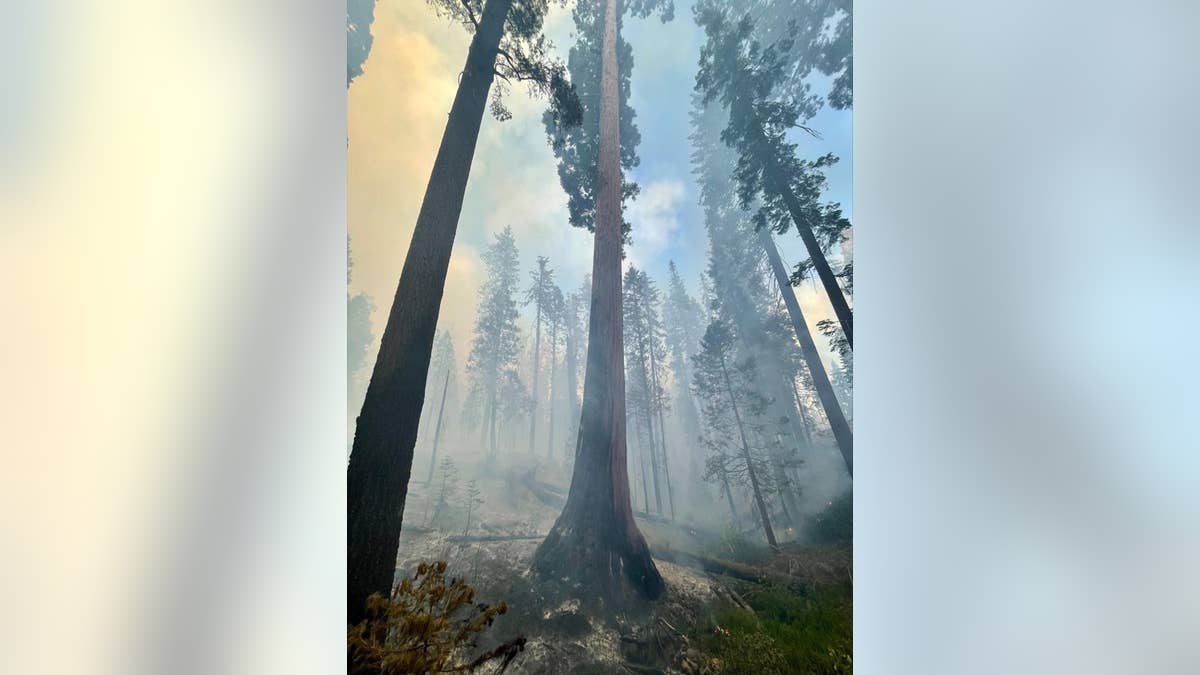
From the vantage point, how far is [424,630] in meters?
1.22

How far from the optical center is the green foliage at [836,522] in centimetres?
123

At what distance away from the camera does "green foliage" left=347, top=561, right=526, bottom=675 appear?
1.20 m

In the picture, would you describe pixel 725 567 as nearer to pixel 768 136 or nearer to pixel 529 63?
pixel 768 136

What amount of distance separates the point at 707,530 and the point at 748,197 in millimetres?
765

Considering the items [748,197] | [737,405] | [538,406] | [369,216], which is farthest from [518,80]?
[737,405]

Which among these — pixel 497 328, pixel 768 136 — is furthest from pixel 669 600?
pixel 768 136

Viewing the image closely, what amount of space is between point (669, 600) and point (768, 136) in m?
1.08
